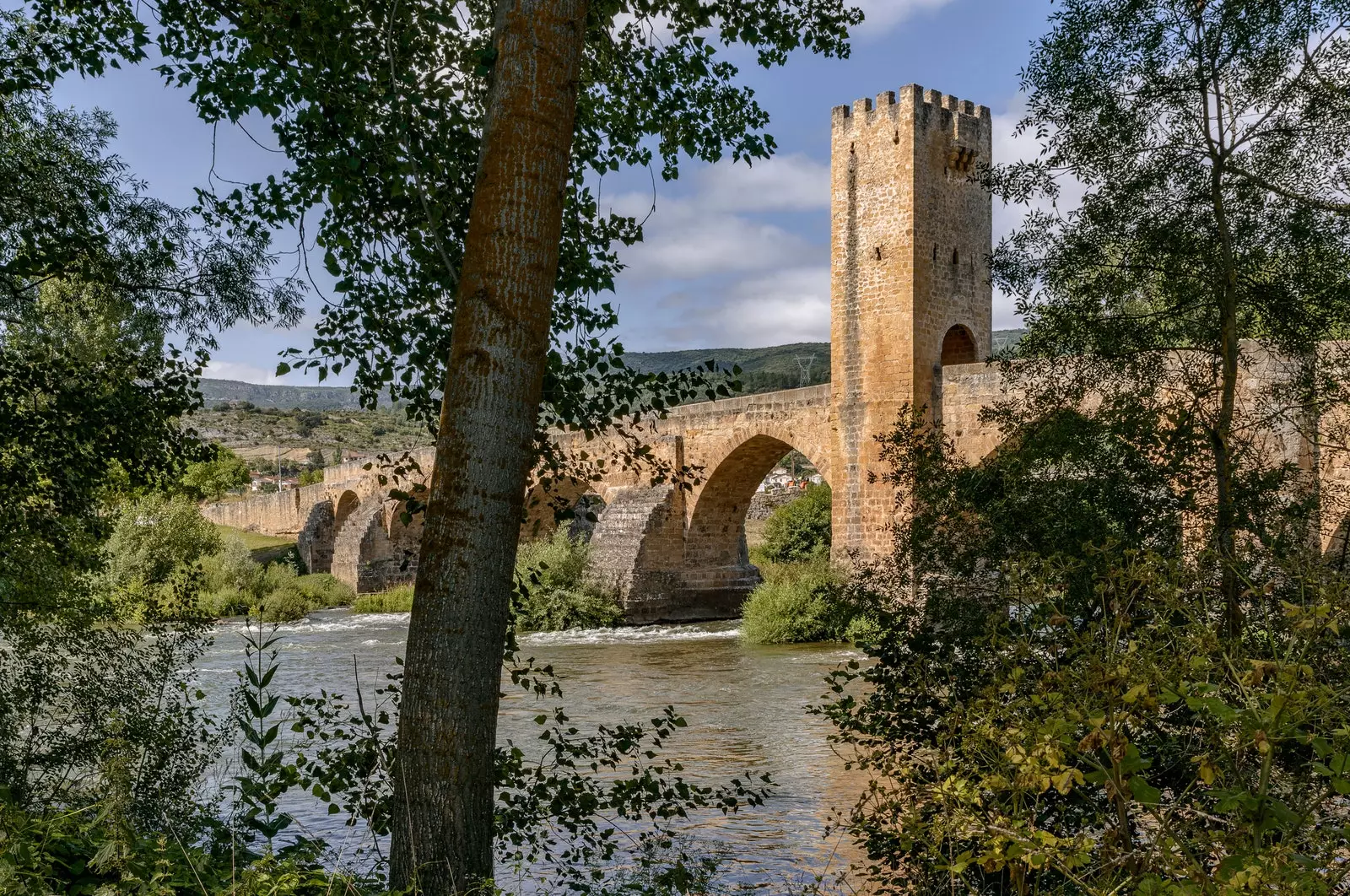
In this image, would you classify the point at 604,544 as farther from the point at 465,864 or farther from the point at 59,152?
the point at 465,864

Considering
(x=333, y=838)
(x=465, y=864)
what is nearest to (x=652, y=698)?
(x=333, y=838)

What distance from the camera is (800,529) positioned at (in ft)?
89.9

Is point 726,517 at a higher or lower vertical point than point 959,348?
lower

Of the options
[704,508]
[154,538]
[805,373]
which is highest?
[805,373]

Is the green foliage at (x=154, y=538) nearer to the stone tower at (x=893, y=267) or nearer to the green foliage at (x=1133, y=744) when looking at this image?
the stone tower at (x=893, y=267)

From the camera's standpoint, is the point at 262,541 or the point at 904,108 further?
the point at 262,541

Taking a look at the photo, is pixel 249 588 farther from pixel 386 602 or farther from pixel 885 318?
pixel 885 318

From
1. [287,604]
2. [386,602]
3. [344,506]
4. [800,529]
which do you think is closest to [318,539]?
[344,506]

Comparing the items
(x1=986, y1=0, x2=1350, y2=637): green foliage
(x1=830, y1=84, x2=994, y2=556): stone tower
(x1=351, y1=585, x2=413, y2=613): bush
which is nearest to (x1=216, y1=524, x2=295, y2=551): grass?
(x1=351, y1=585, x2=413, y2=613): bush

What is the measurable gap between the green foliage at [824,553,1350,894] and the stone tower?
13.2 meters

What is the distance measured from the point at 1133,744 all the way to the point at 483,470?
5.59ft

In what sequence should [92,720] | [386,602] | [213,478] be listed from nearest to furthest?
[92,720], [386,602], [213,478]

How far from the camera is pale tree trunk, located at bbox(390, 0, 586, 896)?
2.94 m

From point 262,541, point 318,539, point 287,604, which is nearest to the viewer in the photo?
point 287,604
